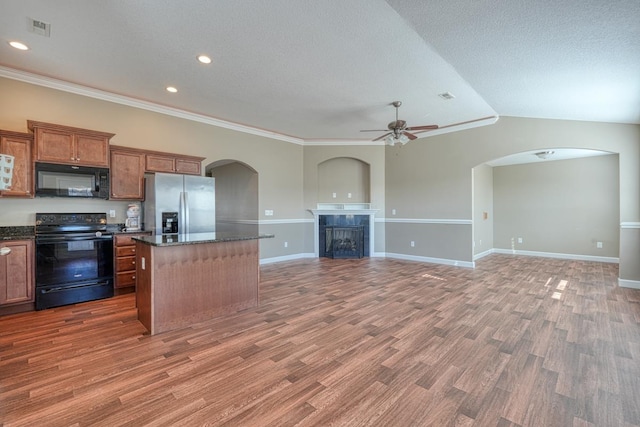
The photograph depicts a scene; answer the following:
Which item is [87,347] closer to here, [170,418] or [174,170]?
[170,418]

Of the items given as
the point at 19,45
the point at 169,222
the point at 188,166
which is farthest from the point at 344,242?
the point at 19,45

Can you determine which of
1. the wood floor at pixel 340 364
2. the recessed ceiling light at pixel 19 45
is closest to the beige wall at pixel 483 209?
the wood floor at pixel 340 364

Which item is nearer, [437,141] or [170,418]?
[170,418]

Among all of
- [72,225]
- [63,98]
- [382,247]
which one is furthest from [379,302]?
[63,98]

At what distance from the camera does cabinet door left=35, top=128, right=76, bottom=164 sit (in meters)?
A: 3.39

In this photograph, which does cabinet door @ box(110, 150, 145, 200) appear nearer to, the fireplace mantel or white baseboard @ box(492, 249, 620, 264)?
the fireplace mantel

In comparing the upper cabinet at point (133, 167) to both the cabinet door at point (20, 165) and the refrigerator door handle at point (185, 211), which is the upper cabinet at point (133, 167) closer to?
the refrigerator door handle at point (185, 211)

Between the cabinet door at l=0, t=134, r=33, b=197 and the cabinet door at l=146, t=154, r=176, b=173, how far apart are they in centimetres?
128

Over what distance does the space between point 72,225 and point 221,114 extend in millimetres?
2840

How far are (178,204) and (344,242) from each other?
3908 mm

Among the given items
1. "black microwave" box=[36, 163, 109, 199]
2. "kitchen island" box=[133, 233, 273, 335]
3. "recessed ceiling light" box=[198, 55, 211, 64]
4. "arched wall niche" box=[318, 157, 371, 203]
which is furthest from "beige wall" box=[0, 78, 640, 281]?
"kitchen island" box=[133, 233, 273, 335]

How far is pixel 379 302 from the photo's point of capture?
3.62m

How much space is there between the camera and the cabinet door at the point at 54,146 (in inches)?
134

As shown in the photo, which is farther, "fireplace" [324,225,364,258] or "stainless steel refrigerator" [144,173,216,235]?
"fireplace" [324,225,364,258]
